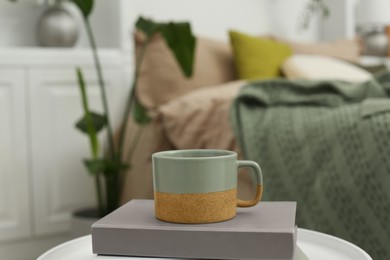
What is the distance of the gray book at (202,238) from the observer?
70cm

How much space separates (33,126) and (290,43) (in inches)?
51.0

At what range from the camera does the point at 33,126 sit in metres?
2.25

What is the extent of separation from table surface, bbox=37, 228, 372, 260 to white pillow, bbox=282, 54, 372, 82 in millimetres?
1546

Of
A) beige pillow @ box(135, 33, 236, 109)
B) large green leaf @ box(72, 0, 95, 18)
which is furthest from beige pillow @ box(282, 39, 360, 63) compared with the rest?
large green leaf @ box(72, 0, 95, 18)

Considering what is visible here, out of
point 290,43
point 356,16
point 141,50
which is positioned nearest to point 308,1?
point 356,16

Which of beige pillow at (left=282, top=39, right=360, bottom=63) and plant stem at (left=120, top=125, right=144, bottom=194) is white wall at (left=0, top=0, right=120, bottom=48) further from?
beige pillow at (left=282, top=39, right=360, bottom=63)

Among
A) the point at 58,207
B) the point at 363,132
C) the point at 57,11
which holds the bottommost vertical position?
the point at 58,207

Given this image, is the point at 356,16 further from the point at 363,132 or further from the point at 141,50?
the point at 363,132

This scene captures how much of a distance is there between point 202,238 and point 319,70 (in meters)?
1.80

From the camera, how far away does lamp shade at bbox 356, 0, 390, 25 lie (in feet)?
11.7

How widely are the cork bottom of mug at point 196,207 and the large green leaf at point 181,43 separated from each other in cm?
137

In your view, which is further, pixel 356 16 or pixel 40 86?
pixel 356 16

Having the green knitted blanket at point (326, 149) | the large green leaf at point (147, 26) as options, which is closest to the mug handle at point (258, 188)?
the green knitted blanket at point (326, 149)

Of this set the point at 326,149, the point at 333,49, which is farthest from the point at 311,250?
the point at 333,49
